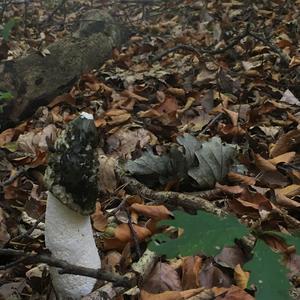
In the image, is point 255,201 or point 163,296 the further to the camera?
point 255,201

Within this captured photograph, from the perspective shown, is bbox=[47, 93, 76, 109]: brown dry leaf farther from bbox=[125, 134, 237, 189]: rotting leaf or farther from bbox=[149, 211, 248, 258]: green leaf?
bbox=[149, 211, 248, 258]: green leaf

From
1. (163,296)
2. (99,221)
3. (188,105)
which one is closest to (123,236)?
(99,221)

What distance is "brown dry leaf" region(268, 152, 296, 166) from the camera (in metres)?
3.07

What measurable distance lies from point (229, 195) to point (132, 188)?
59cm

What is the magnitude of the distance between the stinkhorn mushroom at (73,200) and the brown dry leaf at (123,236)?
257 millimetres

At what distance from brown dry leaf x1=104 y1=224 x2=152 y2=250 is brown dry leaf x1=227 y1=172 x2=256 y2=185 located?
66 centimetres

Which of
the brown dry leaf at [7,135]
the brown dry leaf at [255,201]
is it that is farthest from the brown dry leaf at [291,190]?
the brown dry leaf at [7,135]

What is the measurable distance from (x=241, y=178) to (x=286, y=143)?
525mm

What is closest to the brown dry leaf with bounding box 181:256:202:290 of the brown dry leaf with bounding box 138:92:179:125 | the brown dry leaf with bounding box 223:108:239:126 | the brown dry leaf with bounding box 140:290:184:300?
the brown dry leaf with bounding box 140:290:184:300

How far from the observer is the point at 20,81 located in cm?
452

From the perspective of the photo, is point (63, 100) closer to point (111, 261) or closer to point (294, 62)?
point (294, 62)

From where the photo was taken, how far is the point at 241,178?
9.56 feet

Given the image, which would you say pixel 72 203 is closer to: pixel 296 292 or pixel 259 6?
pixel 296 292

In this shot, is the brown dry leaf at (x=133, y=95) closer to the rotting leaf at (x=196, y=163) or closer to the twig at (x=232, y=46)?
the twig at (x=232, y=46)
